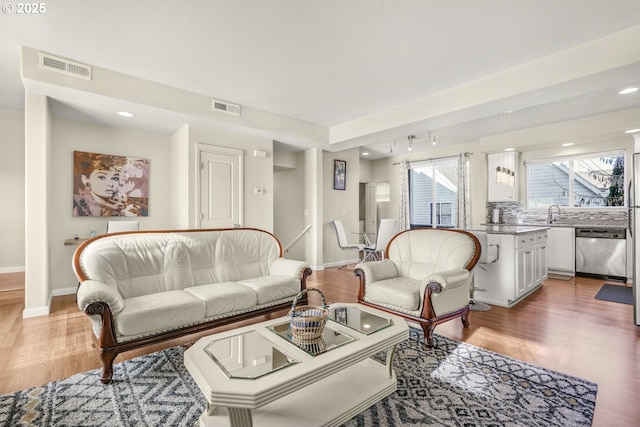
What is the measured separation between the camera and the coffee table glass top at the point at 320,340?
1.70 meters

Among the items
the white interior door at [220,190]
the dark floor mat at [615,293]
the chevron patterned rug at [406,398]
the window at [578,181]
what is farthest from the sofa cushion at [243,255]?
the window at [578,181]

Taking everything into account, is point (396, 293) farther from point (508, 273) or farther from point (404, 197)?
point (404, 197)

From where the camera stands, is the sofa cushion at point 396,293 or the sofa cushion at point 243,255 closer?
the sofa cushion at point 396,293

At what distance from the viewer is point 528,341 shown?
2.74 meters

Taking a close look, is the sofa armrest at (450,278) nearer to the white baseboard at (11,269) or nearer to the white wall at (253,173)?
the white wall at (253,173)

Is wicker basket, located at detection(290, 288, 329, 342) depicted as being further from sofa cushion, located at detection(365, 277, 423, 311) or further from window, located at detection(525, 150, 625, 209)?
window, located at detection(525, 150, 625, 209)

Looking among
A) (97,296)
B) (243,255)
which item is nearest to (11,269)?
(243,255)

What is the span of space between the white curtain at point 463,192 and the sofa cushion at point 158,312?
6063 millimetres

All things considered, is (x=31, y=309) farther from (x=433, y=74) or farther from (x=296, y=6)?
(x=433, y=74)

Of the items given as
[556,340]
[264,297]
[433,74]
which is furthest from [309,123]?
[556,340]

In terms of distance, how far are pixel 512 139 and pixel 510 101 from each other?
2.82 m

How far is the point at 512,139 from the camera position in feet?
19.4

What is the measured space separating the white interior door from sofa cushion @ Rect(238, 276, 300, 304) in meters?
1.75

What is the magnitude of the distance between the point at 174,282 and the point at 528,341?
11.0 ft
